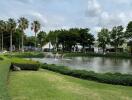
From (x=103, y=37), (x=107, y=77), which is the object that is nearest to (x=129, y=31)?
(x=103, y=37)

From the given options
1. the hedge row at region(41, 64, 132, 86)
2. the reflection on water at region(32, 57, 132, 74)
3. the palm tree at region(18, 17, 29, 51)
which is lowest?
the reflection on water at region(32, 57, 132, 74)

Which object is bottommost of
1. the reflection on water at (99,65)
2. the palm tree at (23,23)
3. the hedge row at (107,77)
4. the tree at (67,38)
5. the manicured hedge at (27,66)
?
the reflection on water at (99,65)

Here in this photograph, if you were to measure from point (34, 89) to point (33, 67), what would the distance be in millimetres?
10461

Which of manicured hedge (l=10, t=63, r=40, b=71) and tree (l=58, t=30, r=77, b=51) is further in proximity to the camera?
tree (l=58, t=30, r=77, b=51)

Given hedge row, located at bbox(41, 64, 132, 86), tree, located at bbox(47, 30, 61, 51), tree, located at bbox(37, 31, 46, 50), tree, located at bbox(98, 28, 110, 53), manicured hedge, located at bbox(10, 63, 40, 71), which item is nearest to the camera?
hedge row, located at bbox(41, 64, 132, 86)

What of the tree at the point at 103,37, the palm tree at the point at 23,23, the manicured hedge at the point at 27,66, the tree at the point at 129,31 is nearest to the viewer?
the manicured hedge at the point at 27,66

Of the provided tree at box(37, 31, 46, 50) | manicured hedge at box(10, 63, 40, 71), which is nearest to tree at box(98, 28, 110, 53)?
tree at box(37, 31, 46, 50)

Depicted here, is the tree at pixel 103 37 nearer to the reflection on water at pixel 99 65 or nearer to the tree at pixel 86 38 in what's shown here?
the tree at pixel 86 38

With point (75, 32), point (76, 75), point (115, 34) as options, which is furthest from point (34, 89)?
point (75, 32)

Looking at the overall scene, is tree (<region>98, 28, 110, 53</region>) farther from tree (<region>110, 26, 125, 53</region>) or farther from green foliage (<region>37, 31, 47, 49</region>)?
green foliage (<region>37, 31, 47, 49</region>)

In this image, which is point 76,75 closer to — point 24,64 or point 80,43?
point 24,64

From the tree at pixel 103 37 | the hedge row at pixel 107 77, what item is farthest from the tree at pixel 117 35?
the hedge row at pixel 107 77

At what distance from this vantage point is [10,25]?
90.6 meters

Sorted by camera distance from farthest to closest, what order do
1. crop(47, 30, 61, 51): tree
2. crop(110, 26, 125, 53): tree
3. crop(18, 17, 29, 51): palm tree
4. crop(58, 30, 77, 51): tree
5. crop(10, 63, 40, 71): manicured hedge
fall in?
crop(47, 30, 61, 51): tree → crop(58, 30, 77, 51): tree → crop(110, 26, 125, 53): tree → crop(18, 17, 29, 51): palm tree → crop(10, 63, 40, 71): manicured hedge
